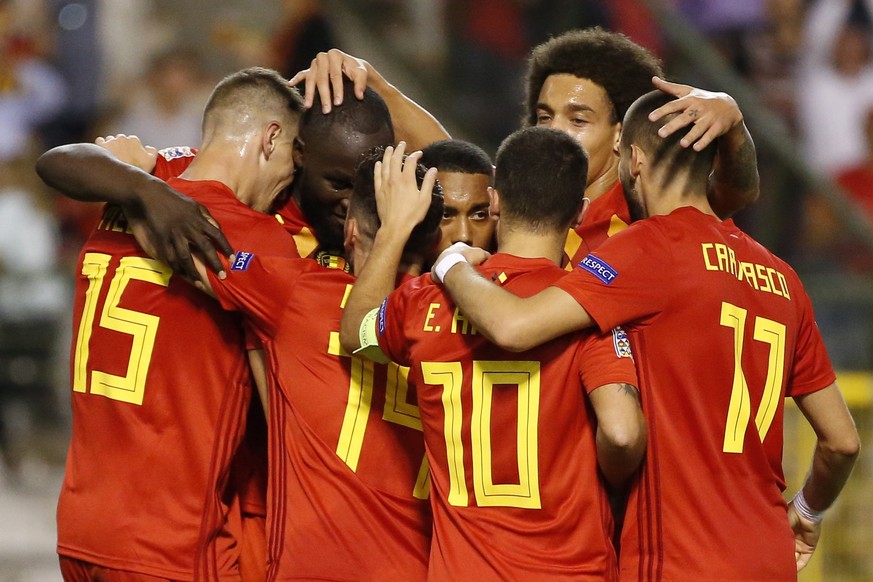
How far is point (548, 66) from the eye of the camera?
→ 4.79m

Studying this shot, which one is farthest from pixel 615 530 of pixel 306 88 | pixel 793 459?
pixel 793 459

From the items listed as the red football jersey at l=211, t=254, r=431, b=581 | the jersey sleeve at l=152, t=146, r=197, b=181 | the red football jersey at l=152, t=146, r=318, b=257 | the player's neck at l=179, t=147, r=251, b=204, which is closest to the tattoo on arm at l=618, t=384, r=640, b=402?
the red football jersey at l=211, t=254, r=431, b=581

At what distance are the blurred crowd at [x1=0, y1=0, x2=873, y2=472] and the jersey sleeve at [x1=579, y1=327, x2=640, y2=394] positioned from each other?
4.62 metres

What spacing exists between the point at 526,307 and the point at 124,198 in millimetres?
1356

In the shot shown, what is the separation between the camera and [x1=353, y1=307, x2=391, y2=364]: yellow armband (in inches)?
147

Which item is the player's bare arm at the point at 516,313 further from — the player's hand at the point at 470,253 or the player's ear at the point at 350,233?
the player's ear at the point at 350,233

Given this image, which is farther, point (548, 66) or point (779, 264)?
point (548, 66)

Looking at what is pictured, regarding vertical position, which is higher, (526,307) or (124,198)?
(124,198)

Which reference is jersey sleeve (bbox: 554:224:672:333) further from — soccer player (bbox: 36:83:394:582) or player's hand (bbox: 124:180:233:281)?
player's hand (bbox: 124:180:233:281)

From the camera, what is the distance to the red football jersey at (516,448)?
11.5 feet

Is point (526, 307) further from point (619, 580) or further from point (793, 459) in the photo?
point (793, 459)

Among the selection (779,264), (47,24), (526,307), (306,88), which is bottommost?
(526,307)

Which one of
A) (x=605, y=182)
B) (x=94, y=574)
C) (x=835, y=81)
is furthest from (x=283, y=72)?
(x=94, y=574)

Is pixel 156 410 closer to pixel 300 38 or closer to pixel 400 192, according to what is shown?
pixel 400 192
